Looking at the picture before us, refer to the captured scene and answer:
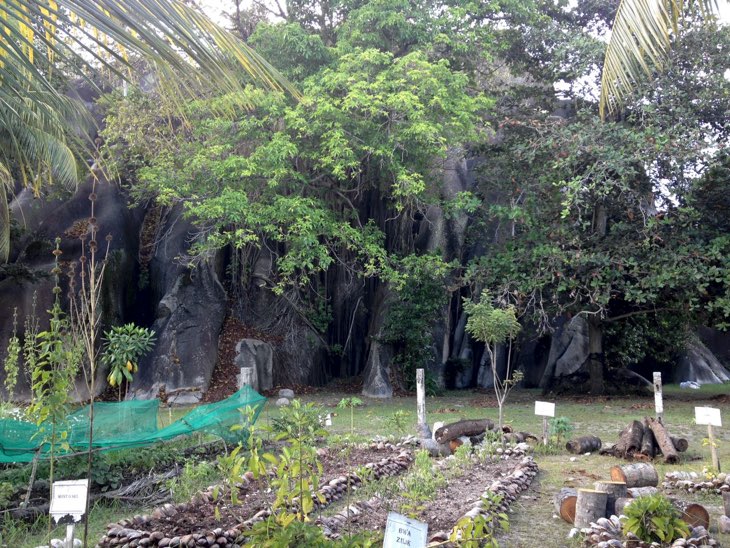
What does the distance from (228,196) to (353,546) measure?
40.8ft

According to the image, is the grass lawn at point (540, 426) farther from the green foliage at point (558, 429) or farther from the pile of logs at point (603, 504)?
the green foliage at point (558, 429)

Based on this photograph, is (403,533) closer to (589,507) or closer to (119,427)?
(589,507)

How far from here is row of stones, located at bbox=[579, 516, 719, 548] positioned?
5.46 m

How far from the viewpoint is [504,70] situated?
24844mm

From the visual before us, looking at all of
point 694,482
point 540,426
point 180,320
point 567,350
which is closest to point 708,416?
point 694,482

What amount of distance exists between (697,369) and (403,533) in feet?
81.7

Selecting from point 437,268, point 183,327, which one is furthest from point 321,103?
point 183,327

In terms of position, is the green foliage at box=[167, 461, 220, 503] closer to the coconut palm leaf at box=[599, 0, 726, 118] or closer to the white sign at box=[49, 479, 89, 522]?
the white sign at box=[49, 479, 89, 522]

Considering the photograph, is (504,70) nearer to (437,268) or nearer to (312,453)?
A: (437,268)

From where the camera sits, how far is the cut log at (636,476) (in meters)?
7.91

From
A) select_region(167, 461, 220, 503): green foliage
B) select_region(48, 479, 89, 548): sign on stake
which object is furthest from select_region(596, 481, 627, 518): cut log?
select_region(48, 479, 89, 548): sign on stake

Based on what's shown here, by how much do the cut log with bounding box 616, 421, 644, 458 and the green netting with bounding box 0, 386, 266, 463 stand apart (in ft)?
15.9

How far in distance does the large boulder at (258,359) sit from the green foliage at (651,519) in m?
14.5

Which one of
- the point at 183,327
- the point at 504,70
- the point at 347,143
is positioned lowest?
the point at 183,327
